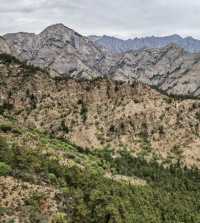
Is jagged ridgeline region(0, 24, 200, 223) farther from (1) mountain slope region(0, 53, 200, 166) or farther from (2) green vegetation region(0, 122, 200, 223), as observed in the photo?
(1) mountain slope region(0, 53, 200, 166)

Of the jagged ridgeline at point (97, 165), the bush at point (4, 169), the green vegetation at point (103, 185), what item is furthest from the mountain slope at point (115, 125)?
the bush at point (4, 169)

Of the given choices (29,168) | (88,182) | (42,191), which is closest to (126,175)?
(88,182)

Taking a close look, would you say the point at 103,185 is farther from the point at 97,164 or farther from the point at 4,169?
the point at 97,164

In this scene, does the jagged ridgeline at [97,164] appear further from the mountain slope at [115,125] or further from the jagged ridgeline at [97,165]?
the mountain slope at [115,125]

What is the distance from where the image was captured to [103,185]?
117375mm

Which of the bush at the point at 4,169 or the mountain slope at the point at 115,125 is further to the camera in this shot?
the mountain slope at the point at 115,125

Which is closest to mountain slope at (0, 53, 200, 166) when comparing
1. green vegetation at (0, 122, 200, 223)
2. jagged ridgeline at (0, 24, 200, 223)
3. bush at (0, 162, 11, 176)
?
jagged ridgeline at (0, 24, 200, 223)

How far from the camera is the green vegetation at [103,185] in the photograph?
96000mm

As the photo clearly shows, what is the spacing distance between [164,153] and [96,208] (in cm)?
8616

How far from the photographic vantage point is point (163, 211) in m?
126

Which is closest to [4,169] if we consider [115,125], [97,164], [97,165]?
[97,165]

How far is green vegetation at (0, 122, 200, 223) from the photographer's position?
96.0 m

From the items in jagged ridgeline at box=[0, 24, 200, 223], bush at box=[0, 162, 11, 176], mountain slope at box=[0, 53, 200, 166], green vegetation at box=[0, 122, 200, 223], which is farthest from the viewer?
mountain slope at box=[0, 53, 200, 166]

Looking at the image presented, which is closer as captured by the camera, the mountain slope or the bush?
the bush
